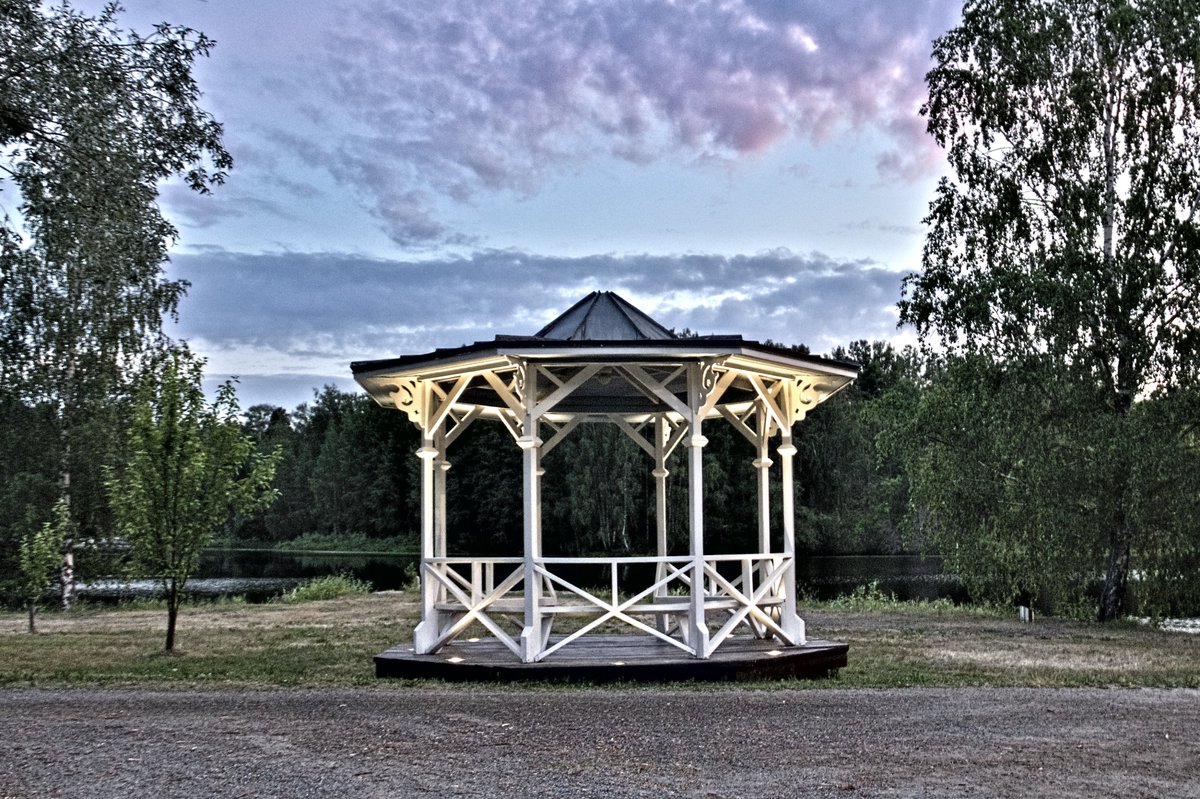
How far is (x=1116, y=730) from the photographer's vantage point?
7578 mm

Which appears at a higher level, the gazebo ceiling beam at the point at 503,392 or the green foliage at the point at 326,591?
the gazebo ceiling beam at the point at 503,392

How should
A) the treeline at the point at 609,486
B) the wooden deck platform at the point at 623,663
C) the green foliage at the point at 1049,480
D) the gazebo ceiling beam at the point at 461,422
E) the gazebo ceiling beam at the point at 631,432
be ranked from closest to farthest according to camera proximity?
1. the wooden deck platform at the point at 623,663
2. the gazebo ceiling beam at the point at 461,422
3. the gazebo ceiling beam at the point at 631,432
4. the green foliage at the point at 1049,480
5. the treeline at the point at 609,486

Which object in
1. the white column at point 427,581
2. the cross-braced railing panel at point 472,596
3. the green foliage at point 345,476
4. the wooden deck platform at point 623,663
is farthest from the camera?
the green foliage at point 345,476

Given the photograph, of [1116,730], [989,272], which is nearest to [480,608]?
[1116,730]

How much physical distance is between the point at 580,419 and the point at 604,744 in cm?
657

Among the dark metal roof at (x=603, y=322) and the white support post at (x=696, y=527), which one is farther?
the dark metal roof at (x=603, y=322)

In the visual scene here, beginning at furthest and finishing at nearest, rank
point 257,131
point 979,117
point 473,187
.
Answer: point 979,117
point 473,187
point 257,131

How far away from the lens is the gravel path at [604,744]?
5977 mm

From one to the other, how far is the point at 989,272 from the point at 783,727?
13840 millimetres

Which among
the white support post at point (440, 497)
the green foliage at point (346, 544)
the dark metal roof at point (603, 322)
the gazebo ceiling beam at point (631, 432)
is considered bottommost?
the green foliage at point (346, 544)

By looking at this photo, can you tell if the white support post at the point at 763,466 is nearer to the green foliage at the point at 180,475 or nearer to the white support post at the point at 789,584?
the white support post at the point at 789,584

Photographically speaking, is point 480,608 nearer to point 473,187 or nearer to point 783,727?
point 783,727

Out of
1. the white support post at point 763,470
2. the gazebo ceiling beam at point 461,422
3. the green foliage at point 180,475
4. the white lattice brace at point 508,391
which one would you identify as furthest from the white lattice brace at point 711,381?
the green foliage at point 180,475

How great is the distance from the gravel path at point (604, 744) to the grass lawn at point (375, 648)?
154 cm
